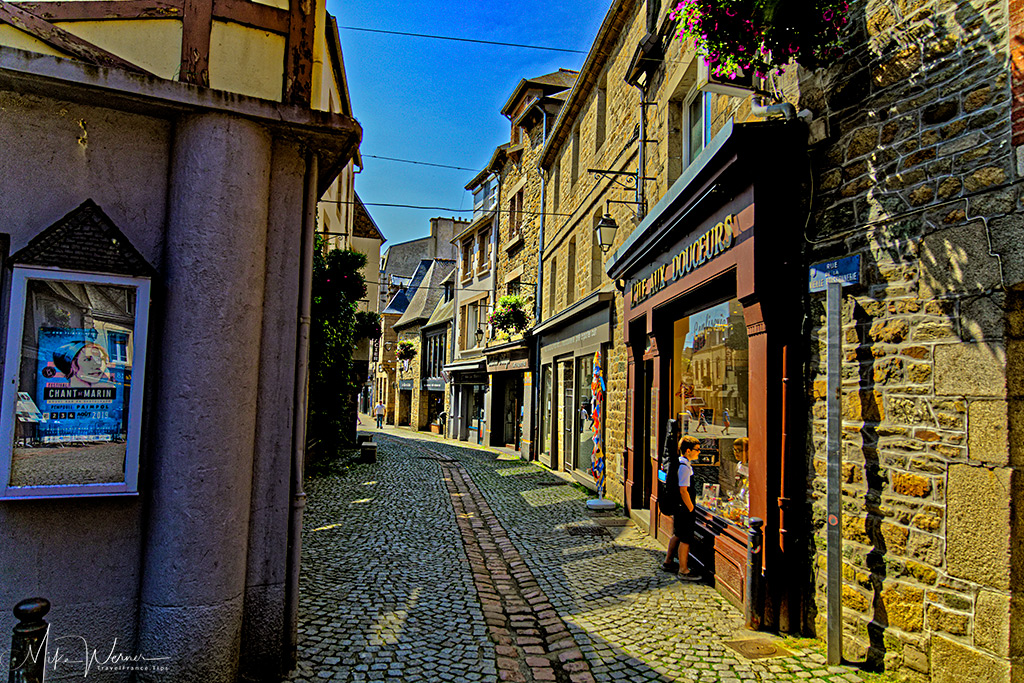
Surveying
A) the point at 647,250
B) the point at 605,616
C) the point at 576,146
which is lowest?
the point at 605,616

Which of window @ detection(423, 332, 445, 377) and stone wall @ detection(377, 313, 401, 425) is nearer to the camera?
window @ detection(423, 332, 445, 377)

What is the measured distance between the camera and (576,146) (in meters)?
15.1

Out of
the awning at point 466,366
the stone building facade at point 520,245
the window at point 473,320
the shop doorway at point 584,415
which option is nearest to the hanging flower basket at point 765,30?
the shop doorway at point 584,415

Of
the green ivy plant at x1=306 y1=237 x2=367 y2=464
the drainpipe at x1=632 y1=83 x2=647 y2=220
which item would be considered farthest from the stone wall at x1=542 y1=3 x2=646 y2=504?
the green ivy plant at x1=306 y1=237 x2=367 y2=464

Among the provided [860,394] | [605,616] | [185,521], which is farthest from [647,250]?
[185,521]

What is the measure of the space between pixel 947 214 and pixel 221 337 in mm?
4739

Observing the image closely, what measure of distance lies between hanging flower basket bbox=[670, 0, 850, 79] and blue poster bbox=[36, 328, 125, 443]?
4921 millimetres

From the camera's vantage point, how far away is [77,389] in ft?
12.0

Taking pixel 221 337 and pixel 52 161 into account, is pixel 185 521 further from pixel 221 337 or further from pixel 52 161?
pixel 52 161

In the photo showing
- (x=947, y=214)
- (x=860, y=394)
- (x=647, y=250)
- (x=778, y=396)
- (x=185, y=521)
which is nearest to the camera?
(x=185, y=521)

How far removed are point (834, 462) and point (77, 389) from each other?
5.16 meters

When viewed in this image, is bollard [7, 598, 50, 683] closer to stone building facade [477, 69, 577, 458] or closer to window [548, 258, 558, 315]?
window [548, 258, 558, 315]

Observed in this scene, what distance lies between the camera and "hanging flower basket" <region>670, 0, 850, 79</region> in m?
4.48

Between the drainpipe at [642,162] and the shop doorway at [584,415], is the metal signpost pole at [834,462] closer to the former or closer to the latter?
the drainpipe at [642,162]
